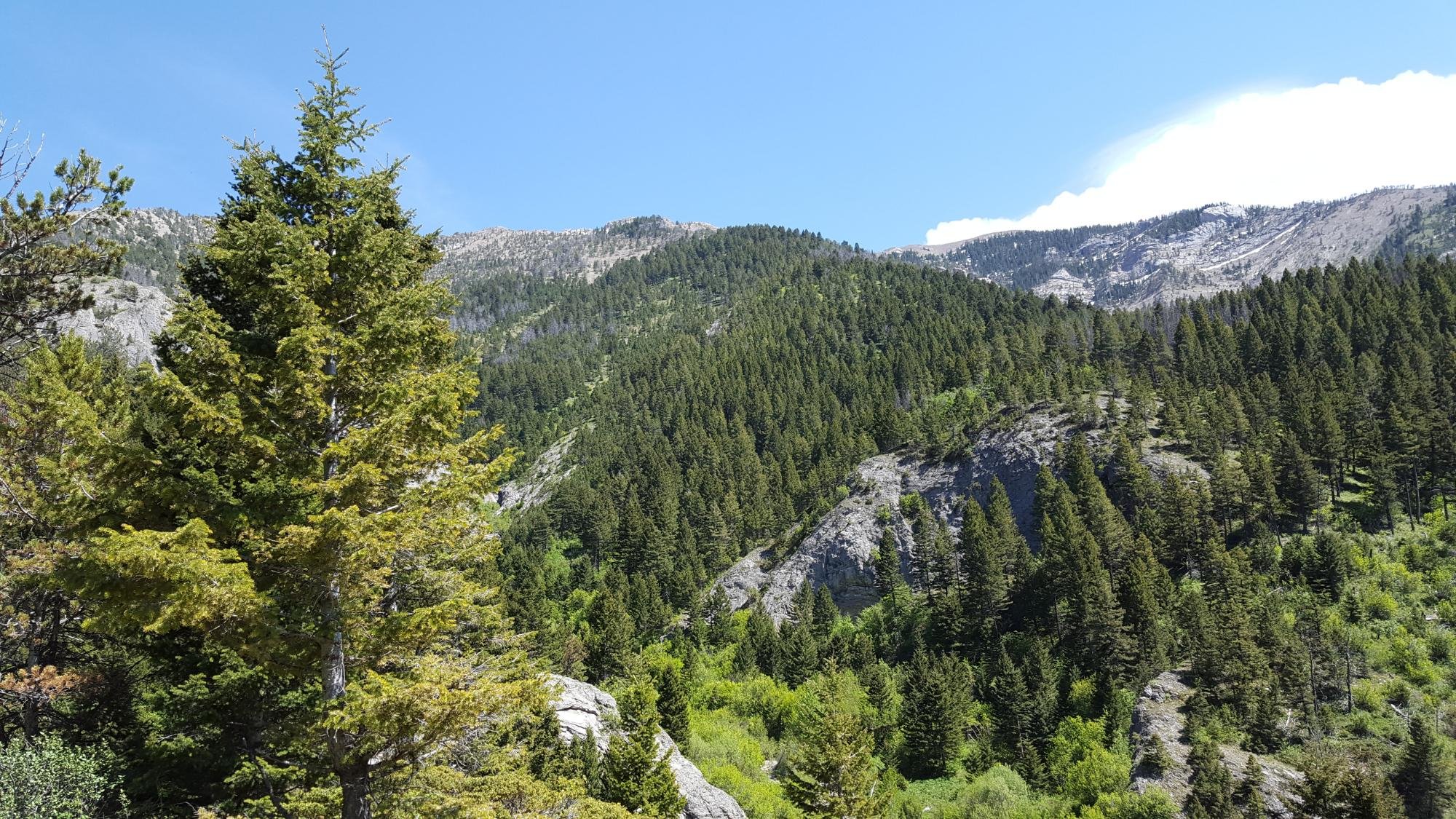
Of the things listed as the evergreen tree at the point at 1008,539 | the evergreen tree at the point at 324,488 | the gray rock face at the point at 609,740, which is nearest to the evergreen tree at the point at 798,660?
the evergreen tree at the point at 1008,539

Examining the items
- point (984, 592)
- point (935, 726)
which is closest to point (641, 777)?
point (935, 726)

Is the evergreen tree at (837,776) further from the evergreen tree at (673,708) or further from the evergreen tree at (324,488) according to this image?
the evergreen tree at (324,488)

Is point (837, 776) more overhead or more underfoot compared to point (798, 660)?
more overhead

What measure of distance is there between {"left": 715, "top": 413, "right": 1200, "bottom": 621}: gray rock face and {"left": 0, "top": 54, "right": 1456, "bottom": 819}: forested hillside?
142 centimetres

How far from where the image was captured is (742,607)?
9362 cm

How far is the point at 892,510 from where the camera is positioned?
9719 cm

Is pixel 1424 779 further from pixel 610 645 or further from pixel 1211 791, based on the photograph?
pixel 610 645

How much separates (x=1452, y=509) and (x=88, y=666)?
10690 cm

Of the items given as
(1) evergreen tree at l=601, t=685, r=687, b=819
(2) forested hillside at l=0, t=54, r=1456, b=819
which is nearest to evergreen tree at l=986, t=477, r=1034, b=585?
(2) forested hillside at l=0, t=54, r=1456, b=819

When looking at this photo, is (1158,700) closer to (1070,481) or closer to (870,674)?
(870,674)

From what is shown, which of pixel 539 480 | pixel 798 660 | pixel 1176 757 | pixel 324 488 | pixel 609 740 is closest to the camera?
pixel 324 488

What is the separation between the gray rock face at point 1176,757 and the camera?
144ft

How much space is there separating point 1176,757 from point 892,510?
166ft

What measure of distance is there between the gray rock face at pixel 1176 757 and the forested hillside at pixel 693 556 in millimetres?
345
